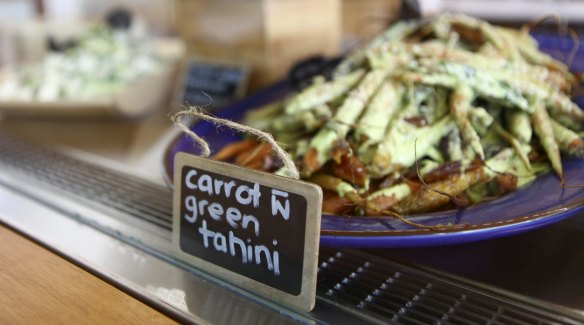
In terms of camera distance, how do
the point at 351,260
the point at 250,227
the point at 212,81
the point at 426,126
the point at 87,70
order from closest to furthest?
1. the point at 250,227
2. the point at 351,260
3. the point at 426,126
4. the point at 212,81
5. the point at 87,70

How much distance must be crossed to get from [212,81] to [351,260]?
0.78 metres

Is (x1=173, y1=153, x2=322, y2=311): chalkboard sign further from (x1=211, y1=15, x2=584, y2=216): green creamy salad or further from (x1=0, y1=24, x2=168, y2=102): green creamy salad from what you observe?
(x1=0, y1=24, x2=168, y2=102): green creamy salad

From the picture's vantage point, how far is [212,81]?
1390mm

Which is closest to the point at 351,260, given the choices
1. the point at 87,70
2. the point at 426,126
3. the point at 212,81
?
the point at 426,126

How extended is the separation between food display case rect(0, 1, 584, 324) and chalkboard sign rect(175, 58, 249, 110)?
41 cm

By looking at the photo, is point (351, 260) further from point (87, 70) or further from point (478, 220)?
point (87, 70)

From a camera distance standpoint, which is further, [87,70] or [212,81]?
[87,70]

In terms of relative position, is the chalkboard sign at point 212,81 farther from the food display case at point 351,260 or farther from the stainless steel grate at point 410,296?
the stainless steel grate at point 410,296

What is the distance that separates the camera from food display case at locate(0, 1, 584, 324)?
Result: 61cm

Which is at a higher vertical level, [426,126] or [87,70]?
[426,126]

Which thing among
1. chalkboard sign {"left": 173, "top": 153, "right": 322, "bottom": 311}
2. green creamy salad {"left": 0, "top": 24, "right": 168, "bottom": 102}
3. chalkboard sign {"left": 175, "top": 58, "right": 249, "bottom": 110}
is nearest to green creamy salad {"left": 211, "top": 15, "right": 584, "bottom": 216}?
chalkboard sign {"left": 173, "top": 153, "right": 322, "bottom": 311}

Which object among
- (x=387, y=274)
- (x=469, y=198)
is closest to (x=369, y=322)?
(x=387, y=274)

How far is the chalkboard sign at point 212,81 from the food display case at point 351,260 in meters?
0.41

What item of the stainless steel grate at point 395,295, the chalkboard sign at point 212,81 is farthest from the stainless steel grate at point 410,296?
the chalkboard sign at point 212,81
